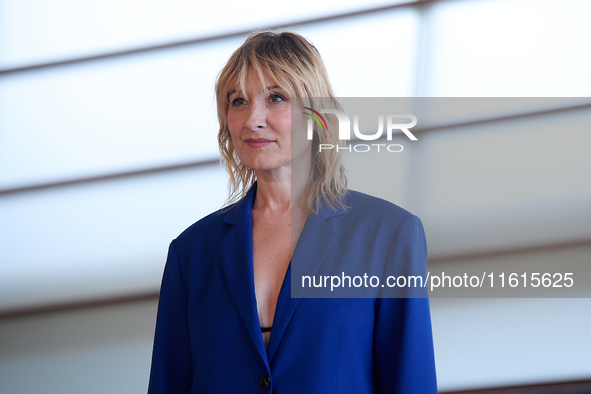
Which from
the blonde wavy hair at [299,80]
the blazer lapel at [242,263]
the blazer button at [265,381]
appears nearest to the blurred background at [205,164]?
the blonde wavy hair at [299,80]

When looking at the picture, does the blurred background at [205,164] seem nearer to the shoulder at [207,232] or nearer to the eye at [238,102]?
the shoulder at [207,232]

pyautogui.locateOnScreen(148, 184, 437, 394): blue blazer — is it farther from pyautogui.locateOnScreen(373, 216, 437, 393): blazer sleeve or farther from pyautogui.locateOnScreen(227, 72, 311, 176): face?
pyautogui.locateOnScreen(227, 72, 311, 176): face

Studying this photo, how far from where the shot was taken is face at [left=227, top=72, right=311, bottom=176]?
60.4 inches

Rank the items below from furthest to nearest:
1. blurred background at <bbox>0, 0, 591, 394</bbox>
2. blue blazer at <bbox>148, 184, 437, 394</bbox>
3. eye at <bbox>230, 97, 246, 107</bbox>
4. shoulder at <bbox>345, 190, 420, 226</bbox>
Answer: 1. blurred background at <bbox>0, 0, 591, 394</bbox>
2. eye at <bbox>230, 97, 246, 107</bbox>
3. shoulder at <bbox>345, 190, 420, 226</bbox>
4. blue blazer at <bbox>148, 184, 437, 394</bbox>

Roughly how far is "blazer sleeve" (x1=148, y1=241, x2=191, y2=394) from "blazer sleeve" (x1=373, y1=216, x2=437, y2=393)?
22.5 inches

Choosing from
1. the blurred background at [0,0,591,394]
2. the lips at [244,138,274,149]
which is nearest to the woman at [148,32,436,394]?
the lips at [244,138,274,149]

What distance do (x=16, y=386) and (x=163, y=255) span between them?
100cm

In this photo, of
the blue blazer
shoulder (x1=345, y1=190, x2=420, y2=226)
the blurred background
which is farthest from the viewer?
the blurred background

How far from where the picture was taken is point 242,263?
1538 mm

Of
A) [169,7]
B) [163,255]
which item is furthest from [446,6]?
[163,255]

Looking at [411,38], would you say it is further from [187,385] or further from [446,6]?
[187,385]

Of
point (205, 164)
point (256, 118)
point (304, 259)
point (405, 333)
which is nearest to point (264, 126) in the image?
point (256, 118)

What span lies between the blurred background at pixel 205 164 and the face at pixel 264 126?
1063 mm

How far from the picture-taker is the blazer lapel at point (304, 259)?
1399 millimetres
